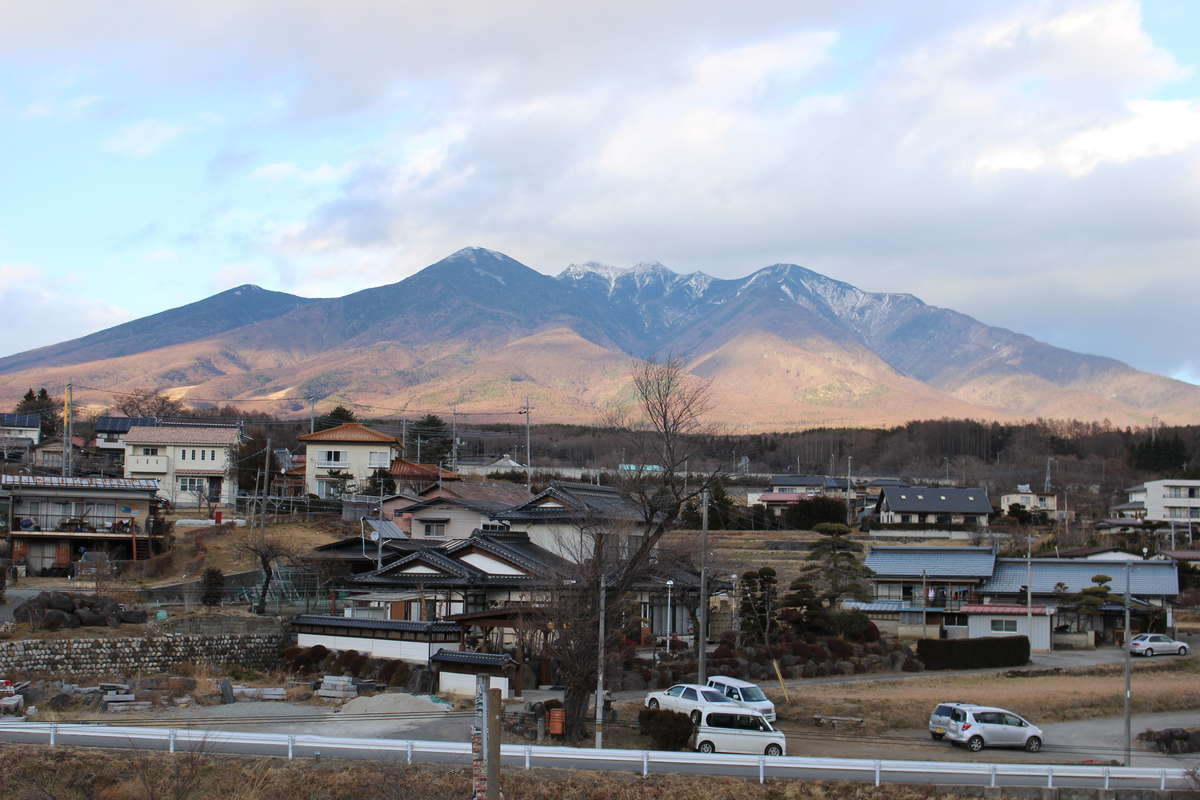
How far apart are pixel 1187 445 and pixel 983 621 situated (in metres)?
87.3

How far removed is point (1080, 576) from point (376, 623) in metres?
27.3

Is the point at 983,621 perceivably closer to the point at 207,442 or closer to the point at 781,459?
the point at 207,442

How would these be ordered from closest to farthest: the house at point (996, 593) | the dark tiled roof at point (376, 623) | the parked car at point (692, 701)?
the parked car at point (692, 701)
the dark tiled roof at point (376, 623)
the house at point (996, 593)

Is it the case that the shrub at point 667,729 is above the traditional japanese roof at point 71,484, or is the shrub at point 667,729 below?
below

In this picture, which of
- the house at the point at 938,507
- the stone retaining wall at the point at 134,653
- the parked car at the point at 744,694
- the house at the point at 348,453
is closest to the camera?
the parked car at the point at 744,694

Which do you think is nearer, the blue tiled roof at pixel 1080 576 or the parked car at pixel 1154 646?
the parked car at pixel 1154 646

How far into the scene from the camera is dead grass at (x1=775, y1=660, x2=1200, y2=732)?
2589cm

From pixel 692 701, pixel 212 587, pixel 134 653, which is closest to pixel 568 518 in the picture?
pixel 212 587

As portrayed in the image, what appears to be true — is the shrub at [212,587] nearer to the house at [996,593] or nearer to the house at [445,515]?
the house at [445,515]

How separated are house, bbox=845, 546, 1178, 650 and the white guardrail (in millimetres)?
19767

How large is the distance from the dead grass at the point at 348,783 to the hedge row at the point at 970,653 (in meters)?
16.0

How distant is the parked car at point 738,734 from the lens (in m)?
21.2

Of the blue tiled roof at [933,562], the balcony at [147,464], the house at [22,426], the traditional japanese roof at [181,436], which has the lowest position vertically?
the blue tiled roof at [933,562]

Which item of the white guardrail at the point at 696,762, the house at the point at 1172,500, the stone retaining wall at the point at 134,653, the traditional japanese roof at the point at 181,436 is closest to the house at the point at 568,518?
the stone retaining wall at the point at 134,653
